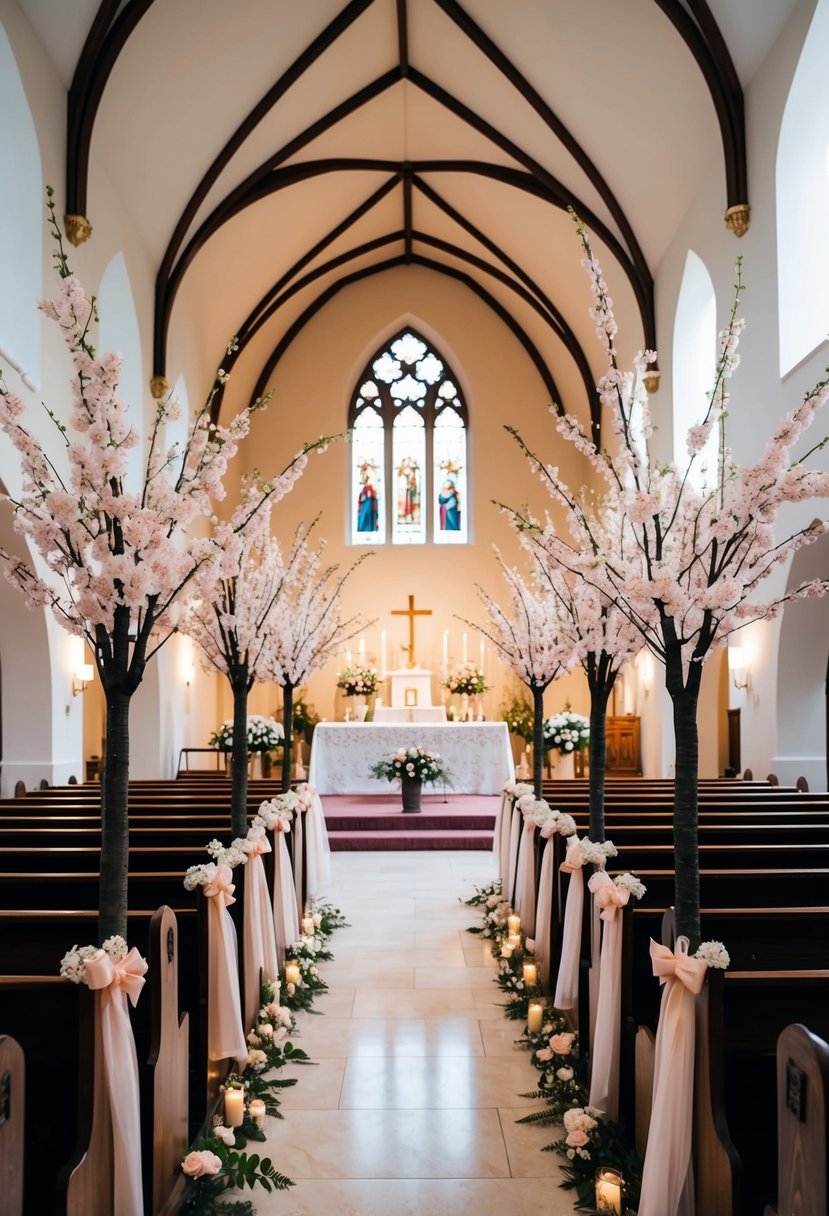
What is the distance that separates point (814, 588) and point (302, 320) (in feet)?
50.0

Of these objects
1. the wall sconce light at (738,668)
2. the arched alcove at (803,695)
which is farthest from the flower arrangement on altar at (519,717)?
the arched alcove at (803,695)

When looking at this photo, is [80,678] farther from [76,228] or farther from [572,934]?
[572,934]

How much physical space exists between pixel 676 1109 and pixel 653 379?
10.5 meters

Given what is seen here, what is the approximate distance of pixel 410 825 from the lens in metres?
11.5

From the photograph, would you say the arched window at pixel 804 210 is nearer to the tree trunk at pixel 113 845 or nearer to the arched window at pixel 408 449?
the tree trunk at pixel 113 845

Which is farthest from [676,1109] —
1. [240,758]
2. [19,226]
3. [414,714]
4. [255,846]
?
[414,714]

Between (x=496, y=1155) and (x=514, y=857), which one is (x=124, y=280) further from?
(x=496, y=1155)

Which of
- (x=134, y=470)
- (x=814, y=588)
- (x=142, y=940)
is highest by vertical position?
(x=134, y=470)

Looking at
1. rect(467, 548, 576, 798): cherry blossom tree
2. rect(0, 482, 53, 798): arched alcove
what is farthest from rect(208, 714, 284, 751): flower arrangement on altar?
rect(467, 548, 576, 798): cherry blossom tree

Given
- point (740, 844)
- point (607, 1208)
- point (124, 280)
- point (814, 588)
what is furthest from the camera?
point (124, 280)

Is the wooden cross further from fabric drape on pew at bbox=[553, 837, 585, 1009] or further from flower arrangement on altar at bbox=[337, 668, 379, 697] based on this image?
fabric drape on pew at bbox=[553, 837, 585, 1009]

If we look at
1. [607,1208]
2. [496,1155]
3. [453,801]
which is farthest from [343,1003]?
[453,801]

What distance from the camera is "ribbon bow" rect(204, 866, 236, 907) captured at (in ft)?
13.4

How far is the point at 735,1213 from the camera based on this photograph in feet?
8.90
